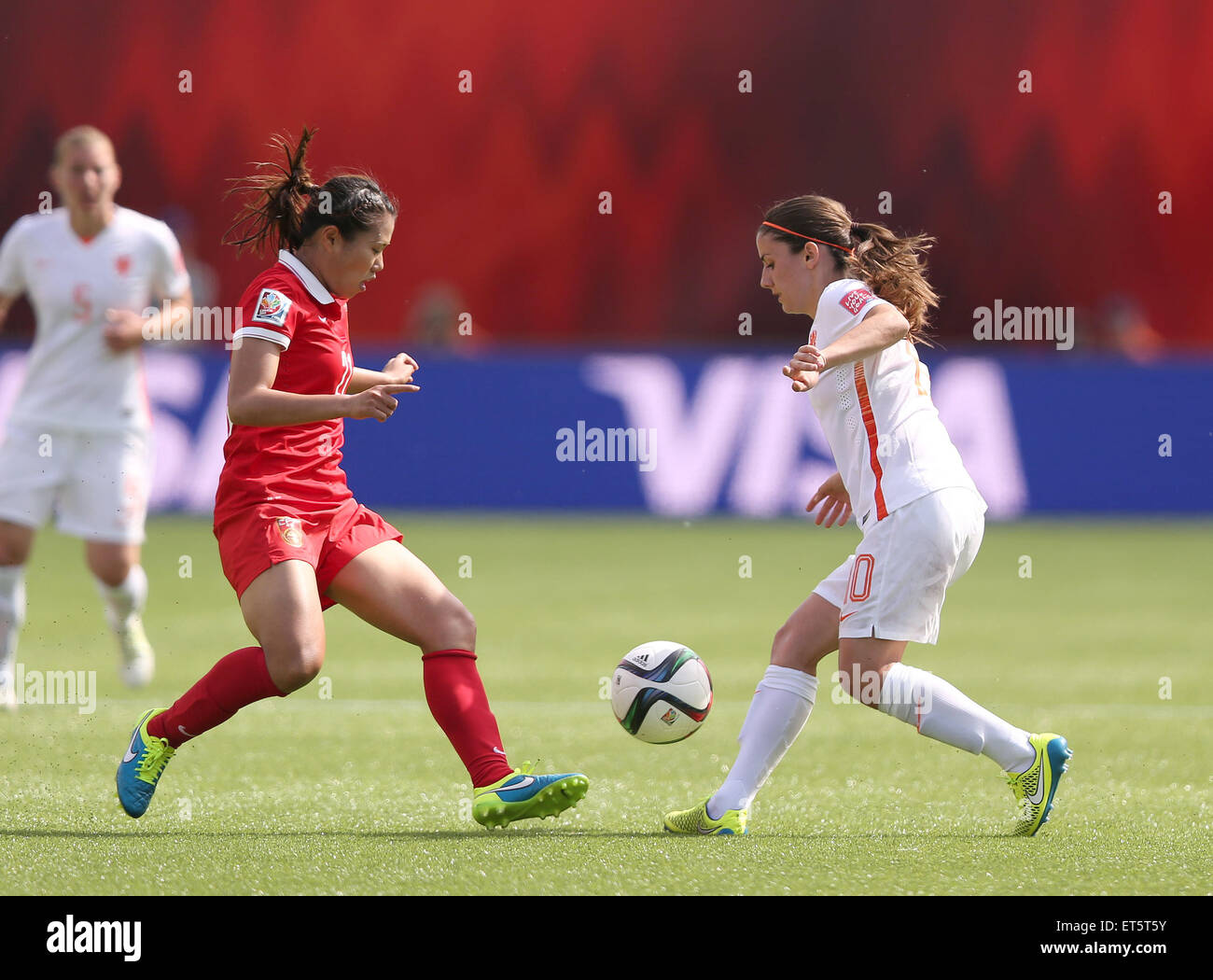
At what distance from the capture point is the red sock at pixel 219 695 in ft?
16.6

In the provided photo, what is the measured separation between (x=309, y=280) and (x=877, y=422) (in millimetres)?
1670

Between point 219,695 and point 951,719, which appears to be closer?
point 951,719

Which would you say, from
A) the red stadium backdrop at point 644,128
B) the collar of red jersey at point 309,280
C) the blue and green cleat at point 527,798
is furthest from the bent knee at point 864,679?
the red stadium backdrop at point 644,128

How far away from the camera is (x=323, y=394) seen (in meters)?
5.00

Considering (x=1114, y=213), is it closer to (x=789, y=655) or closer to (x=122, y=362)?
(x=122, y=362)

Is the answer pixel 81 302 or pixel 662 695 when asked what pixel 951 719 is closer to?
pixel 662 695

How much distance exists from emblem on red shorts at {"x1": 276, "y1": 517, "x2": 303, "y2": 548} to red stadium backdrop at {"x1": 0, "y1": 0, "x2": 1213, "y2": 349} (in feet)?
61.0

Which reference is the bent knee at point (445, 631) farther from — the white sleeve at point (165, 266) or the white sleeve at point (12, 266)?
the white sleeve at point (12, 266)

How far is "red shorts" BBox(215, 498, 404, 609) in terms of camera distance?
4949mm

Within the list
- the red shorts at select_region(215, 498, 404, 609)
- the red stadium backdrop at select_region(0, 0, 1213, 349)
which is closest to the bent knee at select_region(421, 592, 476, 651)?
the red shorts at select_region(215, 498, 404, 609)

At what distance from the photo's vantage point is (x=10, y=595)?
735 centimetres

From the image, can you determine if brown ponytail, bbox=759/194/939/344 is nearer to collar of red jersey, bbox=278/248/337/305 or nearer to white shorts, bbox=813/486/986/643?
white shorts, bbox=813/486/986/643

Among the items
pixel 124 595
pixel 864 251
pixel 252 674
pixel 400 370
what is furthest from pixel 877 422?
pixel 124 595
